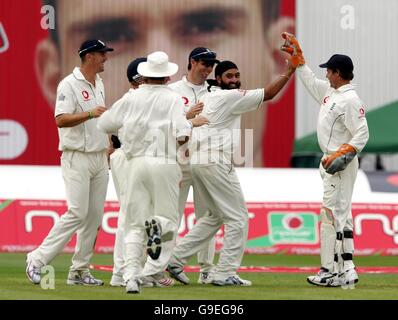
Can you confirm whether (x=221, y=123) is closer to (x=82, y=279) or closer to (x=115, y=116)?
(x=115, y=116)

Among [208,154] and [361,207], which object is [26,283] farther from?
[361,207]

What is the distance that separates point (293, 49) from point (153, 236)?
2.87 metres

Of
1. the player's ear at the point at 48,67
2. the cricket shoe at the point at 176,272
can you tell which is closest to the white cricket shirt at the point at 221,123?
the cricket shoe at the point at 176,272

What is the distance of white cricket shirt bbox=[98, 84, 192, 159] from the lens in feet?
41.7

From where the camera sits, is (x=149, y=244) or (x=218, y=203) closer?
(x=149, y=244)

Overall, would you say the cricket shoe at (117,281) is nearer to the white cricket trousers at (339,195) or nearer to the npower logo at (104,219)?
the white cricket trousers at (339,195)

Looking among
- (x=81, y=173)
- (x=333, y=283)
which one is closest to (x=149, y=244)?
(x=81, y=173)

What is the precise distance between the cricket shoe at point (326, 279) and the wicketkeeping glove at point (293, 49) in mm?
2187

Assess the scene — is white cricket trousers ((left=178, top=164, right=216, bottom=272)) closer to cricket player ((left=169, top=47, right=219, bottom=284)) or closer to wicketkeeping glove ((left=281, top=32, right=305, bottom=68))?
cricket player ((left=169, top=47, right=219, bottom=284))

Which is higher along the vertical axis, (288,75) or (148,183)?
(288,75)

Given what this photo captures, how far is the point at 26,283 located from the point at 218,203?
2136 mm

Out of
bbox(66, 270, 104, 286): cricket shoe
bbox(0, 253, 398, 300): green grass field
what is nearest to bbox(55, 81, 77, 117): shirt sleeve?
bbox(66, 270, 104, 286): cricket shoe

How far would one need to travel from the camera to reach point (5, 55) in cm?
2575

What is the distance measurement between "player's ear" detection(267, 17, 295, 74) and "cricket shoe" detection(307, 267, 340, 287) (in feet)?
Result: 41.0
